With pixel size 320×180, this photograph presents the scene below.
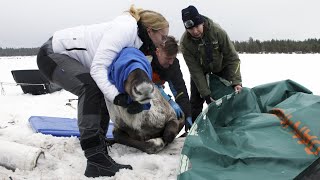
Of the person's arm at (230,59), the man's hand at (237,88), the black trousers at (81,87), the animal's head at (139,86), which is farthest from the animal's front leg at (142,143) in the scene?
the person's arm at (230,59)

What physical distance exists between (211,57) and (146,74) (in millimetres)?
1982

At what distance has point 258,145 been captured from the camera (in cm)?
218

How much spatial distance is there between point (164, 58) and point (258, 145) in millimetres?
1377

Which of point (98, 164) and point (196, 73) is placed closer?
point (98, 164)

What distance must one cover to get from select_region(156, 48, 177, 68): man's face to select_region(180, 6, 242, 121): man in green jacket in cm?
66

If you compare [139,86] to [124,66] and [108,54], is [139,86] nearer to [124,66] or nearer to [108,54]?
[124,66]

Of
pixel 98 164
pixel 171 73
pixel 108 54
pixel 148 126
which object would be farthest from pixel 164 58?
pixel 98 164

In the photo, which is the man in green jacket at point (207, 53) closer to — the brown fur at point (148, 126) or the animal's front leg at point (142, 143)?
the brown fur at point (148, 126)

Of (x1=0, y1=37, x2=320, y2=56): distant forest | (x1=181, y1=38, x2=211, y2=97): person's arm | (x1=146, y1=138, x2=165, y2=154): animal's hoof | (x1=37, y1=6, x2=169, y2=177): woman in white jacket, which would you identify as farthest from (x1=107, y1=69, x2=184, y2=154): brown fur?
(x1=0, y1=37, x2=320, y2=56): distant forest

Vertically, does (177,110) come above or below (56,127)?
above

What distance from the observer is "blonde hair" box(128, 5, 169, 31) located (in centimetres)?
246

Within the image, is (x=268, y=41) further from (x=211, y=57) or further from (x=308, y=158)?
(x=308, y=158)

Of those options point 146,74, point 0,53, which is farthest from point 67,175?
point 0,53

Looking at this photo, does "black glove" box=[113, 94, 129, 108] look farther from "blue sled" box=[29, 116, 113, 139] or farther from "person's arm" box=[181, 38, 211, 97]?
"person's arm" box=[181, 38, 211, 97]
